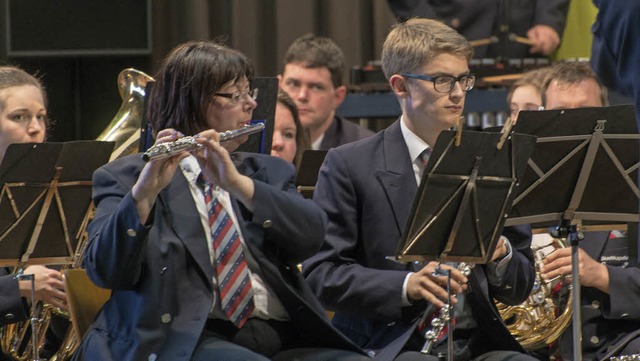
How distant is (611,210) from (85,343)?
1540 millimetres

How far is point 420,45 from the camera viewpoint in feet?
12.1

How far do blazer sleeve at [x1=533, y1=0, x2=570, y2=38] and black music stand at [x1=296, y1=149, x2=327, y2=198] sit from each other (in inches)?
116

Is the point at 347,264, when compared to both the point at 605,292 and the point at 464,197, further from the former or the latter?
the point at 605,292

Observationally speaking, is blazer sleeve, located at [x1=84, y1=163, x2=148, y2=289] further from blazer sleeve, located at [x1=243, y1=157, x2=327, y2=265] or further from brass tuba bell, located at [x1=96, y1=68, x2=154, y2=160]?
brass tuba bell, located at [x1=96, y1=68, x2=154, y2=160]

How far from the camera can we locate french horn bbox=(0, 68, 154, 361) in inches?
150

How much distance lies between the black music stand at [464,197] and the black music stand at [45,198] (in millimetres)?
989

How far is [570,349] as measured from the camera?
13.3ft

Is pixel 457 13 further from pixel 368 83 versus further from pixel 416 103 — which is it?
pixel 416 103

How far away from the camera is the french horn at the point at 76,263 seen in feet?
12.5

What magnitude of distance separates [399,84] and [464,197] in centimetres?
67

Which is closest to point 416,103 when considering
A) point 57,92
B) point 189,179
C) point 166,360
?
point 189,179

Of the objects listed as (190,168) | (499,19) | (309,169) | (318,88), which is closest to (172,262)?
(190,168)

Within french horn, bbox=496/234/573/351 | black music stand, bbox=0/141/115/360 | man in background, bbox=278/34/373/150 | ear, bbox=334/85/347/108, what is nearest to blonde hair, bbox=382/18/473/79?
french horn, bbox=496/234/573/351

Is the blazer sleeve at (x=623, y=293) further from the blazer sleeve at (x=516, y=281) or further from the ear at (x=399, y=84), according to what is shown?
the ear at (x=399, y=84)
